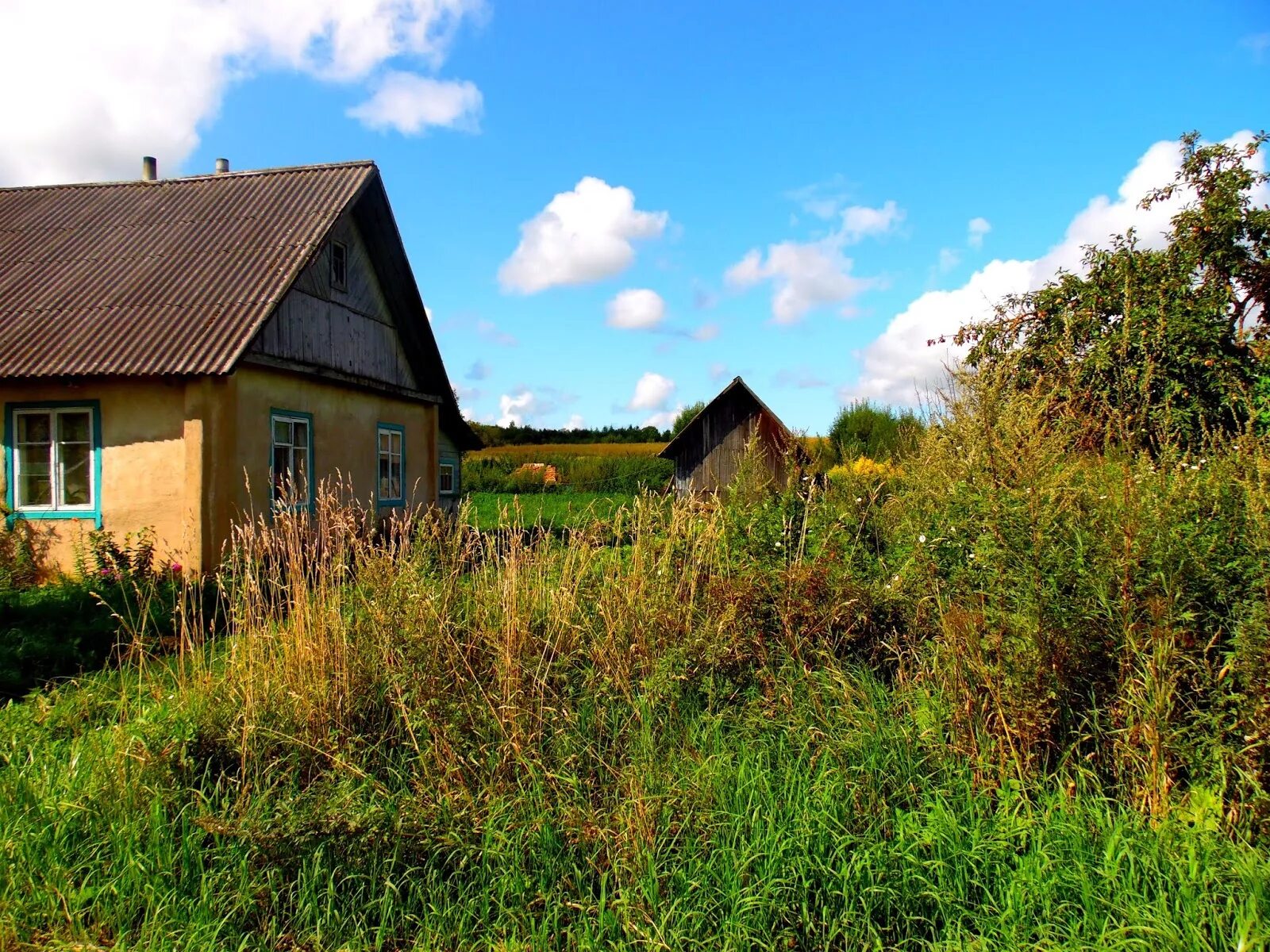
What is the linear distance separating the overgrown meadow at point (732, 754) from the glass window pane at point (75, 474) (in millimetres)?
6701

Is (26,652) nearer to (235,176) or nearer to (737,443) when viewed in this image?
(235,176)

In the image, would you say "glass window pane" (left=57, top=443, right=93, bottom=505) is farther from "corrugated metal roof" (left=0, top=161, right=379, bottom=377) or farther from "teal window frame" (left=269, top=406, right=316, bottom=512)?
"teal window frame" (left=269, top=406, right=316, bottom=512)

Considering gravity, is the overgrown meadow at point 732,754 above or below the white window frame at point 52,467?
below

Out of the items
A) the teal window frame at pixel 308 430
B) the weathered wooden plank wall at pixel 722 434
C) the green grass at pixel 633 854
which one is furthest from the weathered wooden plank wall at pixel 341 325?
the weathered wooden plank wall at pixel 722 434

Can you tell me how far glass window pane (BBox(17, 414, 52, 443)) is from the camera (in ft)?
33.2

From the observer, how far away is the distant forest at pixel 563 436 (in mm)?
47750

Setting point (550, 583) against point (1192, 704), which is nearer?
A: point (1192, 704)

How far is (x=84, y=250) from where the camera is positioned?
11945 millimetres

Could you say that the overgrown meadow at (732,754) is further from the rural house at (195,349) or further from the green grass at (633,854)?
the rural house at (195,349)

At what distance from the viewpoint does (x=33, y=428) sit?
10180 mm

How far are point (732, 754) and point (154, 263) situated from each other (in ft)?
38.4

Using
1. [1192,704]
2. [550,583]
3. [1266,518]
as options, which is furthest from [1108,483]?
[550,583]

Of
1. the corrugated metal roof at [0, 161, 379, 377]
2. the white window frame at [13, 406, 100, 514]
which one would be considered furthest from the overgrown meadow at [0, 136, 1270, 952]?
the white window frame at [13, 406, 100, 514]

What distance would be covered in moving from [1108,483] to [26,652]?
7.34m
